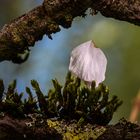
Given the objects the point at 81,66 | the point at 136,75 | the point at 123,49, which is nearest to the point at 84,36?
the point at 123,49

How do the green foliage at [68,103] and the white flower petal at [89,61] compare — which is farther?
the white flower petal at [89,61]

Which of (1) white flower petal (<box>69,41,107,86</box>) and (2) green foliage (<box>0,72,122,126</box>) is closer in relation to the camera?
(2) green foliage (<box>0,72,122,126</box>)

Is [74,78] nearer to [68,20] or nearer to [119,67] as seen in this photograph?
[68,20]

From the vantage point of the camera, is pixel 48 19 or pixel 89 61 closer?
pixel 48 19

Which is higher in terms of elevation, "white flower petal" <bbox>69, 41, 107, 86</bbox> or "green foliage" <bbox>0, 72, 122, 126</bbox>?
"white flower petal" <bbox>69, 41, 107, 86</bbox>

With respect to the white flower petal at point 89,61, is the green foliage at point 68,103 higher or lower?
lower
